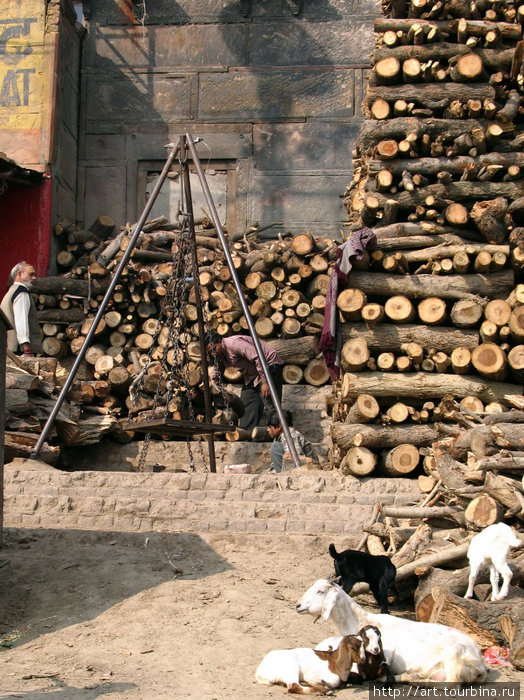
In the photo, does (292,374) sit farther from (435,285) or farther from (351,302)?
(435,285)

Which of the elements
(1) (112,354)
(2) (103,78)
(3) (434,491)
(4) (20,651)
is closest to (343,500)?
(3) (434,491)

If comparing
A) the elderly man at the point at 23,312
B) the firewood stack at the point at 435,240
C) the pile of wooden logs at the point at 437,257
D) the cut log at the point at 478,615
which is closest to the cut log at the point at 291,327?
the pile of wooden logs at the point at 437,257

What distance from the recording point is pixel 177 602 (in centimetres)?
751

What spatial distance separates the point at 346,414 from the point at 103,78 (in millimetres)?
9828

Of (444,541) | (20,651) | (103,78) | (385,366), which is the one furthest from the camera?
(103,78)

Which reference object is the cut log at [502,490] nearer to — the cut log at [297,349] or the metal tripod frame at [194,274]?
the metal tripod frame at [194,274]

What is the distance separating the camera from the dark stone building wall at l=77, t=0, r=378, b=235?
17.6 m

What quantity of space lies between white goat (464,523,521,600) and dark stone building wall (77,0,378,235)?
1085 centimetres

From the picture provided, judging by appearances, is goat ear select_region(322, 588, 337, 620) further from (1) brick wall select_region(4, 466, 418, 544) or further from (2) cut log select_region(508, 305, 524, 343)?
(2) cut log select_region(508, 305, 524, 343)

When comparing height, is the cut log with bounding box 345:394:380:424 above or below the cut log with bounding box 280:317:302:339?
below

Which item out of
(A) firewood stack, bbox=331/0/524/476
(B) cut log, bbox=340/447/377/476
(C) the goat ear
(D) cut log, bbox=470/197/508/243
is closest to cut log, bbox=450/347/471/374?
(A) firewood stack, bbox=331/0/524/476

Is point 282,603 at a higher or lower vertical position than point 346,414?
lower

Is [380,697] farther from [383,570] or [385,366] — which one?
[385,366]

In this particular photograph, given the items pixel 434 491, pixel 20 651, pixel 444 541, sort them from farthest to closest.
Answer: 1. pixel 434 491
2. pixel 444 541
3. pixel 20 651
